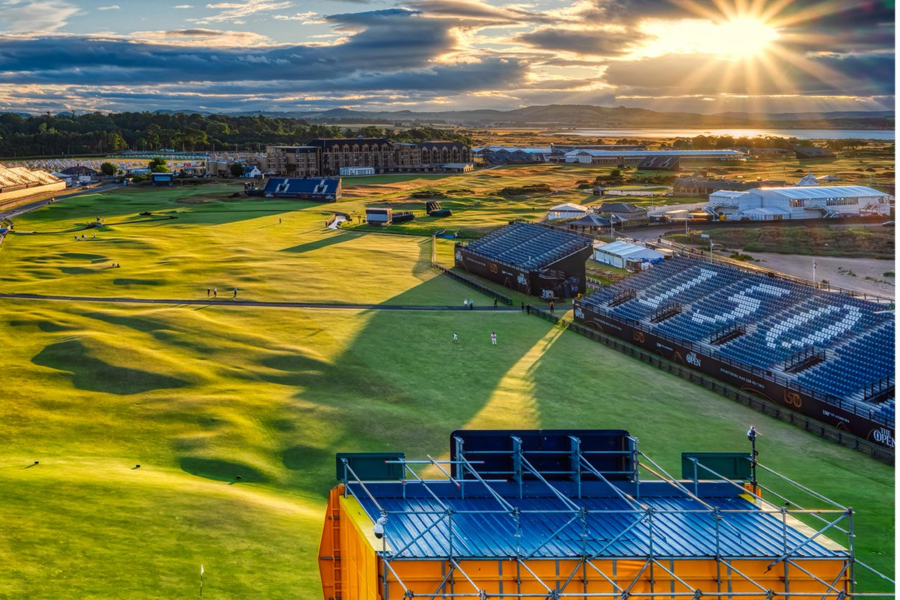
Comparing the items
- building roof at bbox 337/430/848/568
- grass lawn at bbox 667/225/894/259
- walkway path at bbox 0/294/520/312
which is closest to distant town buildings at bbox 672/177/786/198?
grass lawn at bbox 667/225/894/259

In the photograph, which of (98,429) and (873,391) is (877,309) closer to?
(873,391)

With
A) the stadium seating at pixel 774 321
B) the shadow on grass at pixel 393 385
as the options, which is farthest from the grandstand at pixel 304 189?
the stadium seating at pixel 774 321

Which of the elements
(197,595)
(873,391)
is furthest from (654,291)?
(197,595)

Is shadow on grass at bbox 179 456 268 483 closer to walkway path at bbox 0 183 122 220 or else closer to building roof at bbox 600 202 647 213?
building roof at bbox 600 202 647 213

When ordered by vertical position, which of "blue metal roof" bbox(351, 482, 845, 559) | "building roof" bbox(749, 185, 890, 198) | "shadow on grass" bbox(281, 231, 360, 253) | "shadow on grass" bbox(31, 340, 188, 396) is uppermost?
"building roof" bbox(749, 185, 890, 198)

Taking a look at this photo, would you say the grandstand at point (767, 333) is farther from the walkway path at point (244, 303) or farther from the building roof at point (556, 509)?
the building roof at point (556, 509)

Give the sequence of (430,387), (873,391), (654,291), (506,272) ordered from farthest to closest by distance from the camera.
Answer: (506,272), (654,291), (430,387), (873,391)

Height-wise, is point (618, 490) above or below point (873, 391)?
above
